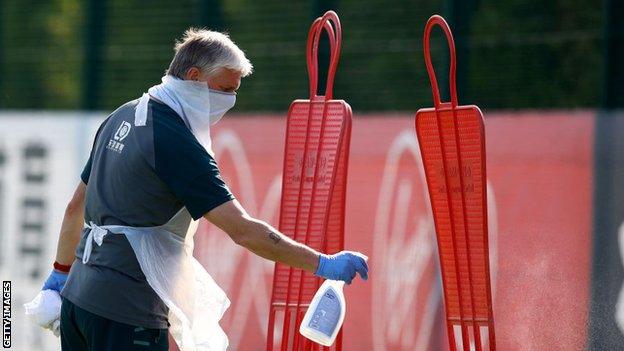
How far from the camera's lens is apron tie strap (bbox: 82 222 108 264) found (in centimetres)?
458

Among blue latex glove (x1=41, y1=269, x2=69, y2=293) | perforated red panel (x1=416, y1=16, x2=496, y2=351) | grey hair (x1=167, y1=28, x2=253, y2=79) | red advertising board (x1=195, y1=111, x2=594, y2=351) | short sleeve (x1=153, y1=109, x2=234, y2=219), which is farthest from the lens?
red advertising board (x1=195, y1=111, x2=594, y2=351)

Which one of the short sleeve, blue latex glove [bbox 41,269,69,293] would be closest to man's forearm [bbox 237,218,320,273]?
the short sleeve

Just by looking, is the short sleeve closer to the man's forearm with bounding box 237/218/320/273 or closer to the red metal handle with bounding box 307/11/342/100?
the man's forearm with bounding box 237/218/320/273

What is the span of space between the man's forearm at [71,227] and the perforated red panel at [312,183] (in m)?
0.78

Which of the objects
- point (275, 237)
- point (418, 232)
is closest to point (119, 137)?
point (275, 237)

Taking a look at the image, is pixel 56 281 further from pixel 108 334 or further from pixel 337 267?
pixel 337 267

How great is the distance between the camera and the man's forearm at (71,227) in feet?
16.5

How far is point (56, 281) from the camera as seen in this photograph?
5121 mm

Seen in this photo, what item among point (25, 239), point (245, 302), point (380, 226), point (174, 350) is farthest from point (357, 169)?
point (25, 239)

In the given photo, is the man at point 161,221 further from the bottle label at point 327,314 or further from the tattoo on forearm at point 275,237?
the bottle label at point 327,314

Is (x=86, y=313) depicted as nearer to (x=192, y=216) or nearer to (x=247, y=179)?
(x=192, y=216)

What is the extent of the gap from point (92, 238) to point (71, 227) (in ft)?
1.54

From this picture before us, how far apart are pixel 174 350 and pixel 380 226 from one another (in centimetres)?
157

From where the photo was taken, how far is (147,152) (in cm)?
446
